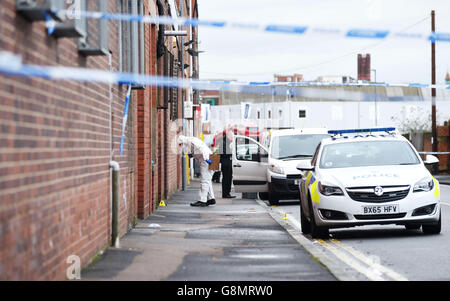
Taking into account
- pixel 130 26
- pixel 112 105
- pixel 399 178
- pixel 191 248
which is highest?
pixel 130 26

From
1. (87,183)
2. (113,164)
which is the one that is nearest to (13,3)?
(87,183)

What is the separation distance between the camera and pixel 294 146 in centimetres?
2109

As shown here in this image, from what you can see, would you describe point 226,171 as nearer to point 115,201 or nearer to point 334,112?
point 115,201

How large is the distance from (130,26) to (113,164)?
10.0 feet

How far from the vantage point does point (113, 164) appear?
9.84m

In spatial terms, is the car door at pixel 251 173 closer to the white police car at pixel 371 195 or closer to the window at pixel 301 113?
the white police car at pixel 371 195

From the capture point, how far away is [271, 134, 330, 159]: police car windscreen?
20.8 meters

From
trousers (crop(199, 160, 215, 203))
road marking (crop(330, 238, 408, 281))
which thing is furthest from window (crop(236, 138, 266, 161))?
road marking (crop(330, 238, 408, 281))

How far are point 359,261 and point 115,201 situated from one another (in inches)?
116

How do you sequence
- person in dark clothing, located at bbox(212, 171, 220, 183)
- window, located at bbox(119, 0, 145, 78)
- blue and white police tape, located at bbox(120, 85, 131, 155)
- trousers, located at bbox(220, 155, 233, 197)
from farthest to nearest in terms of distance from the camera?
person in dark clothing, located at bbox(212, 171, 220, 183) < trousers, located at bbox(220, 155, 233, 197) < window, located at bbox(119, 0, 145, 78) < blue and white police tape, located at bbox(120, 85, 131, 155)

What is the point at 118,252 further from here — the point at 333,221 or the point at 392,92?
the point at 392,92

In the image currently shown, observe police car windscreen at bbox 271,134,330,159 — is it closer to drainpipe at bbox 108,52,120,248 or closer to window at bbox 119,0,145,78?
window at bbox 119,0,145,78

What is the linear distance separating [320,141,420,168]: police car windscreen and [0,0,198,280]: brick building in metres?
3.03

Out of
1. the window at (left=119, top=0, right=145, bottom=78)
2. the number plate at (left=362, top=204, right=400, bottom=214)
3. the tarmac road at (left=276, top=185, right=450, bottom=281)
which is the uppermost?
the window at (left=119, top=0, right=145, bottom=78)
